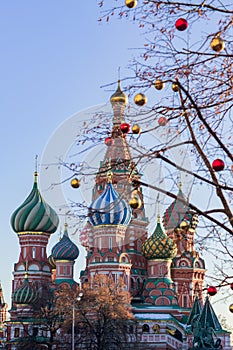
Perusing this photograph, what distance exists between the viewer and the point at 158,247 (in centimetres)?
3828

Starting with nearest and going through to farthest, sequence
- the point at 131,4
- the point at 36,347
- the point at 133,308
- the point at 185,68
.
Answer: the point at 131,4
the point at 185,68
the point at 36,347
the point at 133,308

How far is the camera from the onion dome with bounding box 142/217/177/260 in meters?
38.0

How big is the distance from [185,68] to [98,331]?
25.8 meters

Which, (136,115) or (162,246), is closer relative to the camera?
(136,115)

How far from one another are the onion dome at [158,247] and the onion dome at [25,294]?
645 centimetres

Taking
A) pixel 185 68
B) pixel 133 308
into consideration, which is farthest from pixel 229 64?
pixel 133 308

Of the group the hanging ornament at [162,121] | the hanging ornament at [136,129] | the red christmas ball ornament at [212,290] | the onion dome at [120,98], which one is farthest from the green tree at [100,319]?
the hanging ornament at [136,129]

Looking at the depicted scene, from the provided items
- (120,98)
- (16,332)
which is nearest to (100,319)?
(16,332)

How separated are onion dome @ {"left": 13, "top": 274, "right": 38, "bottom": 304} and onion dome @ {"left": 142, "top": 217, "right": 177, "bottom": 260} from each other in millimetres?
6450

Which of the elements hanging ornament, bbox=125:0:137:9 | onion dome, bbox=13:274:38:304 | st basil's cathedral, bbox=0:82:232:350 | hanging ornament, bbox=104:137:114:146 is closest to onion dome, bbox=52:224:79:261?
st basil's cathedral, bbox=0:82:232:350

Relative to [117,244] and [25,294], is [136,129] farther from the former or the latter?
[25,294]

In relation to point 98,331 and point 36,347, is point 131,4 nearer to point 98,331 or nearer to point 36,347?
point 98,331

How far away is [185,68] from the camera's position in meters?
5.04

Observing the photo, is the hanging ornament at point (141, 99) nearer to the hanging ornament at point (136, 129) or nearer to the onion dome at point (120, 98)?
the hanging ornament at point (136, 129)
